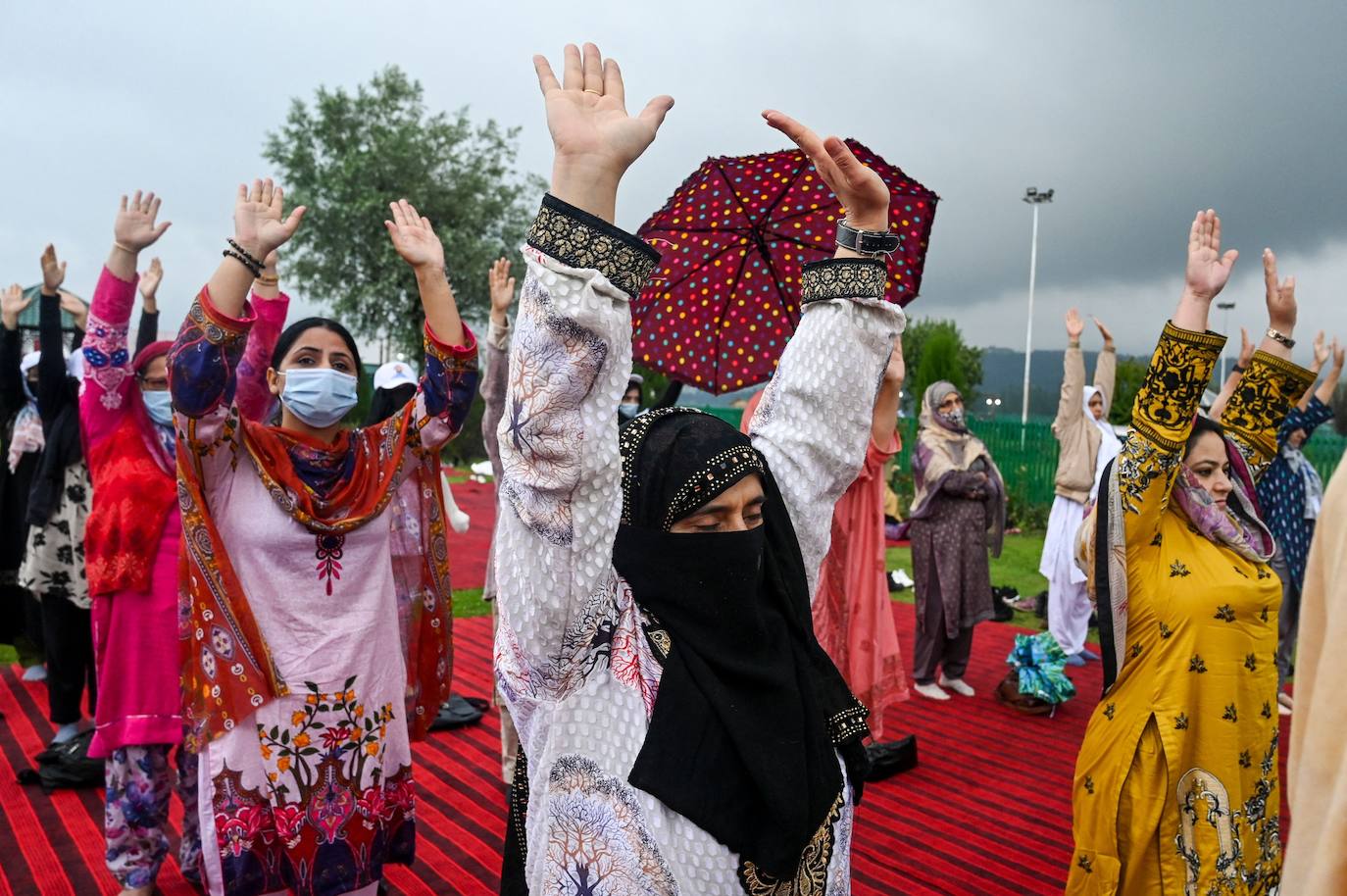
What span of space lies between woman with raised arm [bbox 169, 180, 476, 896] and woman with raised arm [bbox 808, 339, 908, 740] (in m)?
2.11

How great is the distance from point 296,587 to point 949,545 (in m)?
4.30

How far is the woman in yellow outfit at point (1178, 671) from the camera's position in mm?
2594

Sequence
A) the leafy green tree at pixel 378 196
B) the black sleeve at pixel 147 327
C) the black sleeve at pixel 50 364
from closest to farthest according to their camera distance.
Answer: the black sleeve at pixel 50 364
the black sleeve at pixel 147 327
the leafy green tree at pixel 378 196

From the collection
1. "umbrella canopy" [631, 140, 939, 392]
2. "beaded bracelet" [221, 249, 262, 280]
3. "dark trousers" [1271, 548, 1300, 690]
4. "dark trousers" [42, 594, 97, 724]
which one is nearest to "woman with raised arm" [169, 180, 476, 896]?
"beaded bracelet" [221, 249, 262, 280]

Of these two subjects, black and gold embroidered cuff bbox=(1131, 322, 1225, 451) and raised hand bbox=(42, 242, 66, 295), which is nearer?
black and gold embroidered cuff bbox=(1131, 322, 1225, 451)

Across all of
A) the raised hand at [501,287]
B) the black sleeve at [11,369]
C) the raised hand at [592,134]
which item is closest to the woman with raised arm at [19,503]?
the black sleeve at [11,369]

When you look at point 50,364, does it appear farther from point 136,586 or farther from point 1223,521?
point 1223,521

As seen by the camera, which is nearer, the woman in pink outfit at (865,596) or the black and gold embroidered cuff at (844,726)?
the black and gold embroidered cuff at (844,726)

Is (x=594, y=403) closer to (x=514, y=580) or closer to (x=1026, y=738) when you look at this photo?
(x=514, y=580)

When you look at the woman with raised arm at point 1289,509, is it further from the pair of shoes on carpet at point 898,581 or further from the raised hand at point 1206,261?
the pair of shoes on carpet at point 898,581

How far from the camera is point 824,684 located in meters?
1.63

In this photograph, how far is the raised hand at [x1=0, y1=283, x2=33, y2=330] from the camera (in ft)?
14.8

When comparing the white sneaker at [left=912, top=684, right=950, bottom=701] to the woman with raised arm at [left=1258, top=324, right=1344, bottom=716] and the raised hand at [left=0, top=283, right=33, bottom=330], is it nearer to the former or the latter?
the woman with raised arm at [left=1258, top=324, right=1344, bottom=716]

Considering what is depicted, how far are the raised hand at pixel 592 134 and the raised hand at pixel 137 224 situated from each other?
6.79 feet
